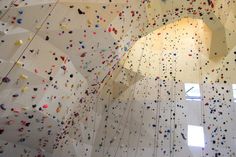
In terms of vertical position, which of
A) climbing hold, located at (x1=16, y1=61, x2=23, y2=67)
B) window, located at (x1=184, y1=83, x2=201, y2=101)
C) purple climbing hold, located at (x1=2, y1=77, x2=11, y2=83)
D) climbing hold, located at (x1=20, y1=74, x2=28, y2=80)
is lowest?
purple climbing hold, located at (x1=2, y1=77, x2=11, y2=83)

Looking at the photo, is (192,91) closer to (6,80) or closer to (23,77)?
(23,77)

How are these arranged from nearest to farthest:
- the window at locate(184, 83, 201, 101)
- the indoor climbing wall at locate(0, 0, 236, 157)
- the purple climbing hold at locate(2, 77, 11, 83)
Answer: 1. the purple climbing hold at locate(2, 77, 11, 83)
2. the indoor climbing wall at locate(0, 0, 236, 157)
3. the window at locate(184, 83, 201, 101)

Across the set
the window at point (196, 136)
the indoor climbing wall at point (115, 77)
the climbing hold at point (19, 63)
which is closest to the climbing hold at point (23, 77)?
the indoor climbing wall at point (115, 77)

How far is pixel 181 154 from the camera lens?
31.1 ft

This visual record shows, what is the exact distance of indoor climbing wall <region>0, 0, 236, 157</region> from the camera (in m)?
5.99

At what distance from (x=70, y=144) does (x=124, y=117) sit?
1.93 meters

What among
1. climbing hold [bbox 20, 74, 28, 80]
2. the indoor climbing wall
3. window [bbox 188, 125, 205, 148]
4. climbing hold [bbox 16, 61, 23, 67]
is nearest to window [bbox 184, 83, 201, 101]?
the indoor climbing wall

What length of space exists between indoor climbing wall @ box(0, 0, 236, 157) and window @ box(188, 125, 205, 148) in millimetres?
127

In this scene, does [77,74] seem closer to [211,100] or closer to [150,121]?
[150,121]

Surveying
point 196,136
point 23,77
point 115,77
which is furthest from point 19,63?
point 196,136

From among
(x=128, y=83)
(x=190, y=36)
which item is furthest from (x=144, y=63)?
(x=190, y=36)

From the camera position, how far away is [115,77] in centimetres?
1001

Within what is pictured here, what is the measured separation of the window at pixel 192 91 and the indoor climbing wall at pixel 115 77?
2.8 inches

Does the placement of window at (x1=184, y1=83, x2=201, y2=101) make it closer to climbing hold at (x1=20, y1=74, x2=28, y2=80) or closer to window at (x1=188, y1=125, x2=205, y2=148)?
window at (x1=188, y1=125, x2=205, y2=148)
